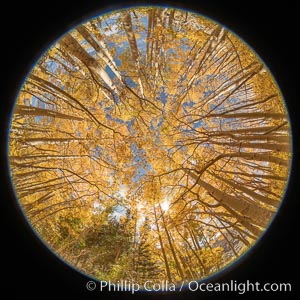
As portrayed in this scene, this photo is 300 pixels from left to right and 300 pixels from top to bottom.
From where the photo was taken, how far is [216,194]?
4957mm

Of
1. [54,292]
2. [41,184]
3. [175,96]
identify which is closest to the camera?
[54,292]

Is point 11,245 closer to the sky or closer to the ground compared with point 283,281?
closer to the sky

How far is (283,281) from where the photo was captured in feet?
6.63

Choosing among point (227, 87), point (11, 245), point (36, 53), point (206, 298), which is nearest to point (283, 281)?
point (206, 298)

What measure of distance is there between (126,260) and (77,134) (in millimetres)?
3919

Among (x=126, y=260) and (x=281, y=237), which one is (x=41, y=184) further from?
(x=281, y=237)

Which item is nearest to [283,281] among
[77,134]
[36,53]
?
[36,53]

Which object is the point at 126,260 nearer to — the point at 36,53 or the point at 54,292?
the point at 54,292

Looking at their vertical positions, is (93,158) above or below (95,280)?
above

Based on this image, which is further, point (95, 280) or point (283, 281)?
point (95, 280)

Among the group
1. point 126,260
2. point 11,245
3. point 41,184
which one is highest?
point 41,184
